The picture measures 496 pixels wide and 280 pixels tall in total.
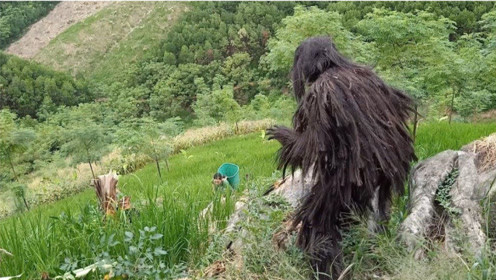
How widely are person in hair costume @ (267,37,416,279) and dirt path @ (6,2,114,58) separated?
5838 centimetres

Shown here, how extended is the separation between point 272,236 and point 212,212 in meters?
0.66

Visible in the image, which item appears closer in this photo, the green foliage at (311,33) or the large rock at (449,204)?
the large rock at (449,204)

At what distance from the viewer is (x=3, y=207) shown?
36.3 ft

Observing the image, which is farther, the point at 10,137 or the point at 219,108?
the point at 219,108

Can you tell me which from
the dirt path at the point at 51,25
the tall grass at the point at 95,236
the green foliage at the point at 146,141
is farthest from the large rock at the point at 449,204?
the dirt path at the point at 51,25

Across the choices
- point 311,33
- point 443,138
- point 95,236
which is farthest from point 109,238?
point 311,33

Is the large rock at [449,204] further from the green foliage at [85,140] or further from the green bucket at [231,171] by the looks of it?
the green foliage at [85,140]

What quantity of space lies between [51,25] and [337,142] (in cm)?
6312

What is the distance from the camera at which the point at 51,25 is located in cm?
5831

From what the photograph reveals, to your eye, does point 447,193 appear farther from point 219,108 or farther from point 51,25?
point 51,25

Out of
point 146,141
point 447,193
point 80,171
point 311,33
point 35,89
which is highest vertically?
point 311,33

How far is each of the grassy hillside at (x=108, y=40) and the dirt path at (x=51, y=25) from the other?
1985 millimetres

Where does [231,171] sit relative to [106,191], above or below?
below

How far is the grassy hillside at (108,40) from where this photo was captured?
167 feet
